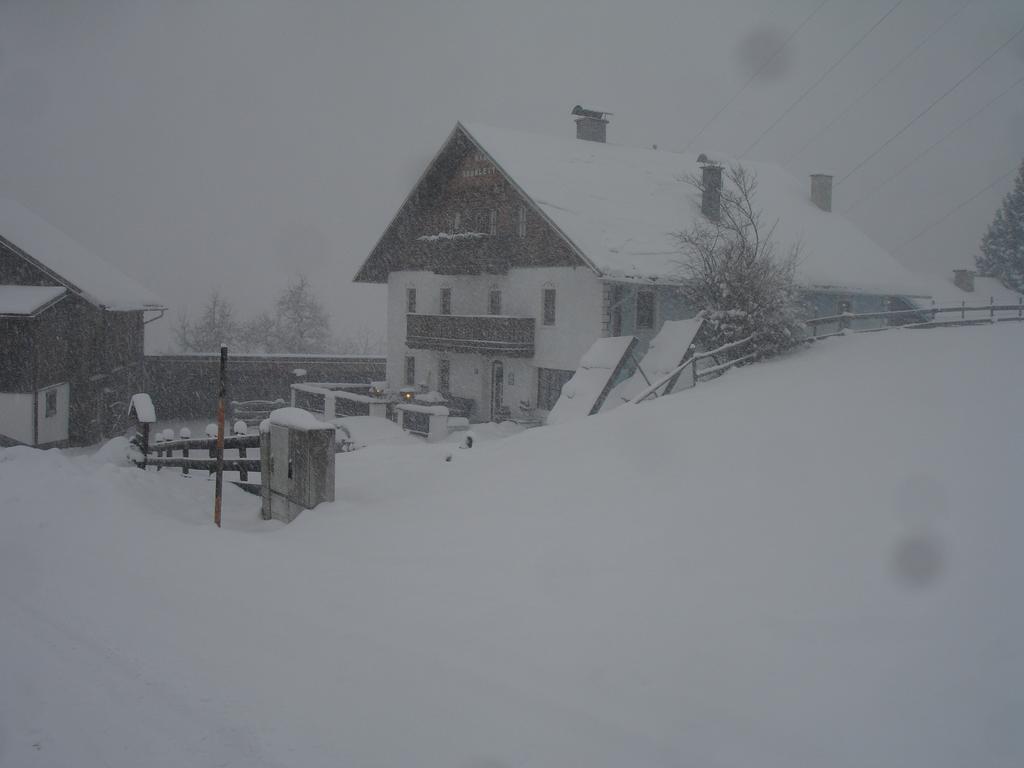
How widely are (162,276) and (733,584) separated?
149655mm

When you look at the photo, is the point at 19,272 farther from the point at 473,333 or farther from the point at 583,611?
the point at 583,611

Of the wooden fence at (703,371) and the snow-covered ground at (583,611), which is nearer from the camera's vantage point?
the snow-covered ground at (583,611)

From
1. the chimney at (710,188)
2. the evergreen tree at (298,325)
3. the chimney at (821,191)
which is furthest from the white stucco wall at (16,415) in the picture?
the evergreen tree at (298,325)

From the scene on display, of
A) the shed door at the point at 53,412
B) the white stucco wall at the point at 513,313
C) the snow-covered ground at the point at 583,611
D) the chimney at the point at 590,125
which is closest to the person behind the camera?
the snow-covered ground at the point at 583,611

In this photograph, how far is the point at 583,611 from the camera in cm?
664

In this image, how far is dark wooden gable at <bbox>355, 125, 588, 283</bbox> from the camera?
26766 millimetres

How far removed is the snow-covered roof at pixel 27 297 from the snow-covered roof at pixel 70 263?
0.76 meters

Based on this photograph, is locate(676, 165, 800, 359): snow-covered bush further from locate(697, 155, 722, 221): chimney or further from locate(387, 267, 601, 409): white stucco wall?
locate(697, 155, 722, 221): chimney

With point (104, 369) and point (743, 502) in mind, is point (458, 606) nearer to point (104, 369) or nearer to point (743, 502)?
point (743, 502)

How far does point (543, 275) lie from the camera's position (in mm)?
26859

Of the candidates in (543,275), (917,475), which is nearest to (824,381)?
(917,475)

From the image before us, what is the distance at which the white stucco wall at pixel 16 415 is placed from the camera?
2575 centimetres

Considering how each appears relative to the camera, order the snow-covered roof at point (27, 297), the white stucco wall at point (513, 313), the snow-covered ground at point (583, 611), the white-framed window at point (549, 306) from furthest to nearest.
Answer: the white-framed window at point (549, 306)
the white stucco wall at point (513, 313)
the snow-covered roof at point (27, 297)
the snow-covered ground at point (583, 611)

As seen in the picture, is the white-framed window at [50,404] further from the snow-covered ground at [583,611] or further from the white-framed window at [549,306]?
the snow-covered ground at [583,611]
